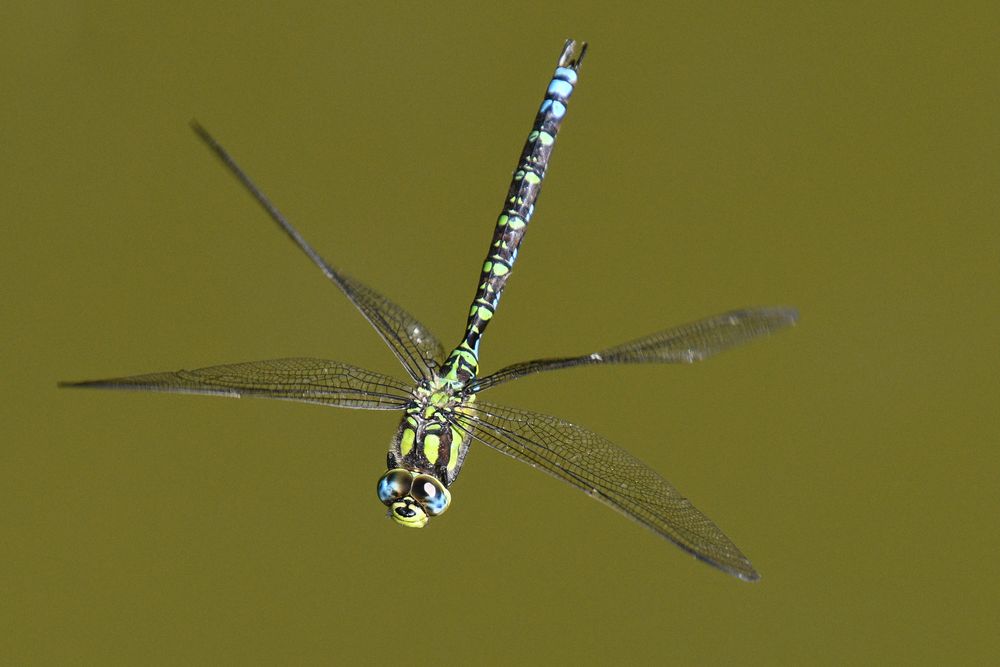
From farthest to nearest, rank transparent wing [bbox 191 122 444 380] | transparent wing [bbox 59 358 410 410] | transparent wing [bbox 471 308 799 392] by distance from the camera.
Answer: transparent wing [bbox 191 122 444 380] → transparent wing [bbox 59 358 410 410] → transparent wing [bbox 471 308 799 392]

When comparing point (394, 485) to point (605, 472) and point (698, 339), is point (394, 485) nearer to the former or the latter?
point (605, 472)

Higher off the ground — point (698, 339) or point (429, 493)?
point (698, 339)

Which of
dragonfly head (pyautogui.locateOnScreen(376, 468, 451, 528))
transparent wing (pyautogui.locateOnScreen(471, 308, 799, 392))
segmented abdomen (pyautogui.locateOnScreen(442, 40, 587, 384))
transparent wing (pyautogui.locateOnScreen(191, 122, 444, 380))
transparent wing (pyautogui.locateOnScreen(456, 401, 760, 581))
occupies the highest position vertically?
segmented abdomen (pyautogui.locateOnScreen(442, 40, 587, 384))

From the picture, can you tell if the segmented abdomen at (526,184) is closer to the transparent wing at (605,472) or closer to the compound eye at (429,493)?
the transparent wing at (605,472)

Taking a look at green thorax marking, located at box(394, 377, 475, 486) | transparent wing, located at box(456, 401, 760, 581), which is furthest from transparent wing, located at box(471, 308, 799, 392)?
green thorax marking, located at box(394, 377, 475, 486)

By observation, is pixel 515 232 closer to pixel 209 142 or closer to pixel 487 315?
pixel 487 315

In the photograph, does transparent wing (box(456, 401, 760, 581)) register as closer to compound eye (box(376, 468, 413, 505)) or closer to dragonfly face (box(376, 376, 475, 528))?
dragonfly face (box(376, 376, 475, 528))

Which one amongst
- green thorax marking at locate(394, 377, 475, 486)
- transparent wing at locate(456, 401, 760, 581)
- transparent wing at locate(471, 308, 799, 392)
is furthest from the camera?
green thorax marking at locate(394, 377, 475, 486)

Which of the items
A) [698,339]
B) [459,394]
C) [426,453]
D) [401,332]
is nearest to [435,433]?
[426,453]

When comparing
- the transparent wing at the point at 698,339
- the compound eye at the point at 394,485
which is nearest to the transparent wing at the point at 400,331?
the compound eye at the point at 394,485
